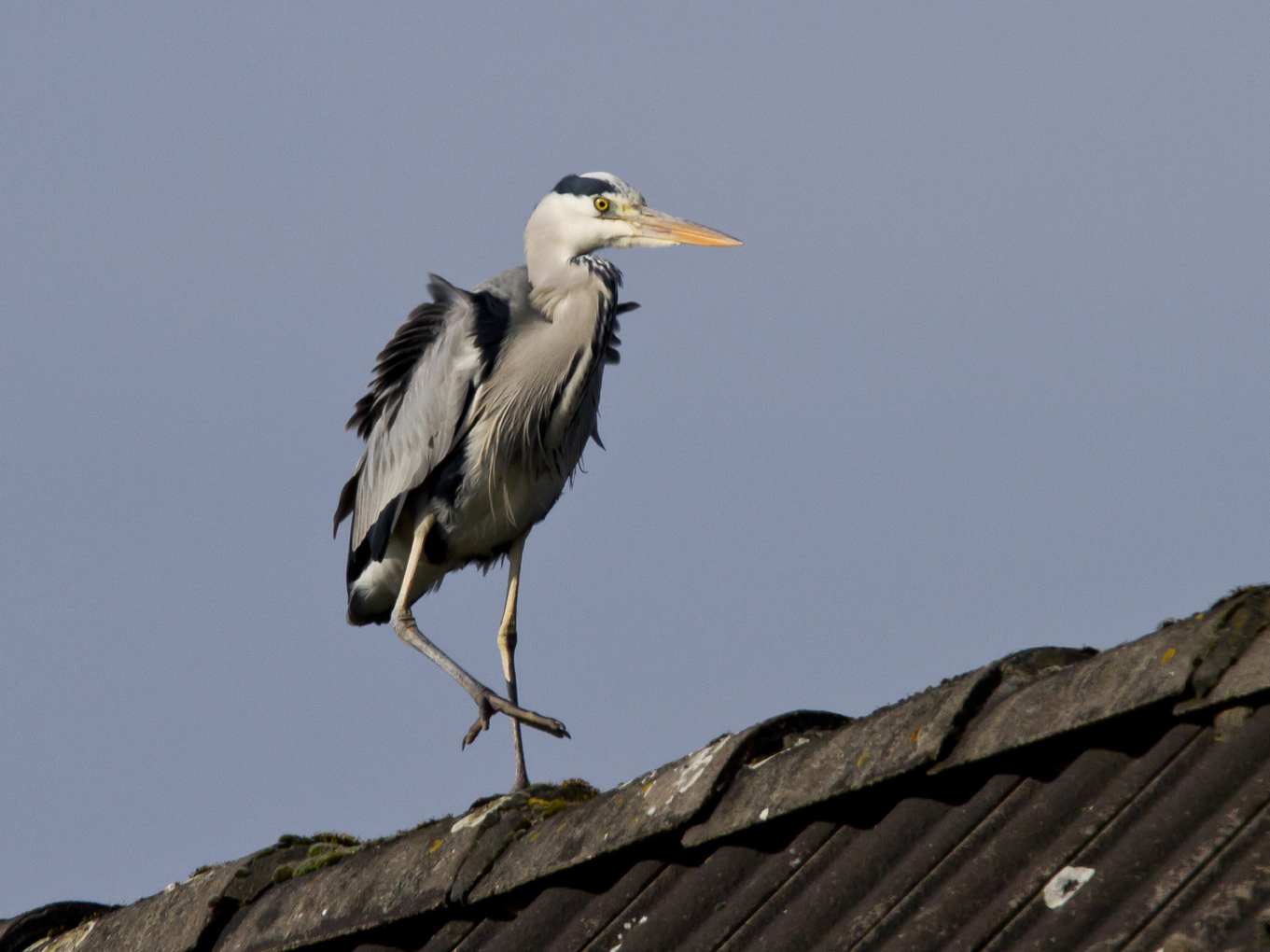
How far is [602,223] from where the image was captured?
7.11 m

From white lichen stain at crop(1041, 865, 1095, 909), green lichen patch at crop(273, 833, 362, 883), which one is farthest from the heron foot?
white lichen stain at crop(1041, 865, 1095, 909)

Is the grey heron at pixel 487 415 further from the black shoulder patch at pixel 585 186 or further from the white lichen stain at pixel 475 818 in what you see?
the white lichen stain at pixel 475 818

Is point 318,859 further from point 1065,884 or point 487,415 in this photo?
point 487,415

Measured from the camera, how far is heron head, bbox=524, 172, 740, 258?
7.09 meters

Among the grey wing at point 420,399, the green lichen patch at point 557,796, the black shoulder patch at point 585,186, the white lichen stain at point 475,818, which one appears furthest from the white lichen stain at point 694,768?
the black shoulder patch at point 585,186

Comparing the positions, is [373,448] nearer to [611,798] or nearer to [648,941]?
[611,798]

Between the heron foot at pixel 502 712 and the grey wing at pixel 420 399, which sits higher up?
the grey wing at pixel 420 399

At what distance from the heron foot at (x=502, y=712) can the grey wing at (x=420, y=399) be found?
0.86 m

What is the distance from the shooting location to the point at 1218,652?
8.74ft

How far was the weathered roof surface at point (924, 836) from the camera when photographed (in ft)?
8.12

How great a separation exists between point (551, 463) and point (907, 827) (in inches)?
156

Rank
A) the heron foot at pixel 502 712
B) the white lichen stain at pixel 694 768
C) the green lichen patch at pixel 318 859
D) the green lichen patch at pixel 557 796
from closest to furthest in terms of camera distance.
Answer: the white lichen stain at pixel 694 768 → the green lichen patch at pixel 557 796 → the green lichen patch at pixel 318 859 → the heron foot at pixel 502 712

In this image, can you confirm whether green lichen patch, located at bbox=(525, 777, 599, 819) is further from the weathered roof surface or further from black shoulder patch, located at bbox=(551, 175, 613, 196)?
black shoulder patch, located at bbox=(551, 175, 613, 196)

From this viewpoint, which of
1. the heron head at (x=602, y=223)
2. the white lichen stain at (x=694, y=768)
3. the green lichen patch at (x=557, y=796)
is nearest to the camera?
the white lichen stain at (x=694, y=768)
